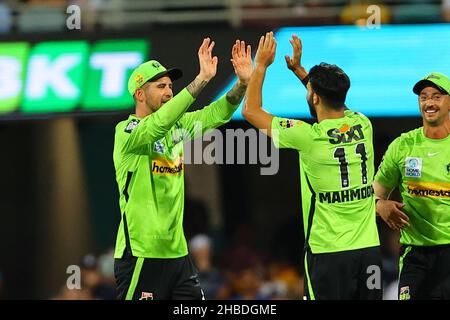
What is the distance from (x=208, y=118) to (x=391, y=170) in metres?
1.61

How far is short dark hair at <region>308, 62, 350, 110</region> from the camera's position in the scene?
8.09 meters

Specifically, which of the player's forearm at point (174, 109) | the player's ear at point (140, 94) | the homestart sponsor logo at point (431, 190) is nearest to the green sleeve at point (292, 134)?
the player's forearm at point (174, 109)

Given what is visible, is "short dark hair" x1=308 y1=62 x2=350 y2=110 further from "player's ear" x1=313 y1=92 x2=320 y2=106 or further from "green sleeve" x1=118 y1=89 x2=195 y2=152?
"green sleeve" x1=118 y1=89 x2=195 y2=152

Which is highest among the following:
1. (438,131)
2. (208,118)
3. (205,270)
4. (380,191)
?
(208,118)

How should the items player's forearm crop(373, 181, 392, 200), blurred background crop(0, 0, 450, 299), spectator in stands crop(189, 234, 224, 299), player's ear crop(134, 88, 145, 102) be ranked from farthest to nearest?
spectator in stands crop(189, 234, 224, 299), blurred background crop(0, 0, 450, 299), player's forearm crop(373, 181, 392, 200), player's ear crop(134, 88, 145, 102)

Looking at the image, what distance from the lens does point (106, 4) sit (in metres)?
14.9

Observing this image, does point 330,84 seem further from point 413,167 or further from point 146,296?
point 146,296

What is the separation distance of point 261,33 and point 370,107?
65.8 inches

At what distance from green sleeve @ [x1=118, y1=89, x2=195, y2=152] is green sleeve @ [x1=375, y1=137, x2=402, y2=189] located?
5.96 ft

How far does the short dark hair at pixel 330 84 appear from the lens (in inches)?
319

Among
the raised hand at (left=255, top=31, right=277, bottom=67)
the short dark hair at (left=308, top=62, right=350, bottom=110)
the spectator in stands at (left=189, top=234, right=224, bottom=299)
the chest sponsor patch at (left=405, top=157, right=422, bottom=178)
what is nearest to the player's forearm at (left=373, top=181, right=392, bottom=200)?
the chest sponsor patch at (left=405, top=157, right=422, bottom=178)

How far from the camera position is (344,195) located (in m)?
8.09

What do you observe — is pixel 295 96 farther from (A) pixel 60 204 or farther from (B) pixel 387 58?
(A) pixel 60 204

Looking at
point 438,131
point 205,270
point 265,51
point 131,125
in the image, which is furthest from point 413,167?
point 205,270
